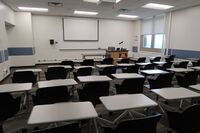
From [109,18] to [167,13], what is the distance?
399 cm

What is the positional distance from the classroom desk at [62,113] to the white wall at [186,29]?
7229 millimetres

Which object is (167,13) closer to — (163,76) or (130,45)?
(130,45)

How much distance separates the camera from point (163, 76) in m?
3.50

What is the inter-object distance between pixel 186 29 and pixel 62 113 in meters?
7.94

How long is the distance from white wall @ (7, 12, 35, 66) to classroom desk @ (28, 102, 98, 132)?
316 inches

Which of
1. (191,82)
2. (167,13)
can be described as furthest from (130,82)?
(167,13)

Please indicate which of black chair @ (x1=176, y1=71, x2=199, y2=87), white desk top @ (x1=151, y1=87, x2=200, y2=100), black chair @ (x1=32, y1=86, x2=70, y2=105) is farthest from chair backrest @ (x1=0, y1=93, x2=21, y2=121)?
black chair @ (x1=176, y1=71, x2=199, y2=87)

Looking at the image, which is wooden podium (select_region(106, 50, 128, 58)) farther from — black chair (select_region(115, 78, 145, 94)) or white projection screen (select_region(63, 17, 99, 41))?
black chair (select_region(115, 78, 145, 94))

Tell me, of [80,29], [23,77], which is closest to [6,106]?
[23,77]

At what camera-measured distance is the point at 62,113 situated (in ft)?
5.43

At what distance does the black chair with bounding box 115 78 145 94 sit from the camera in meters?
3.18

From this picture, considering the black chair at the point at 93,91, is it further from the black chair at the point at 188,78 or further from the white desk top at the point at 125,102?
the black chair at the point at 188,78

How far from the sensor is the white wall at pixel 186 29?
7.02 m

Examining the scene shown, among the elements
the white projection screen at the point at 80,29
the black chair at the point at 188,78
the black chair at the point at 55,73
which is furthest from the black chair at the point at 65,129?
the white projection screen at the point at 80,29
